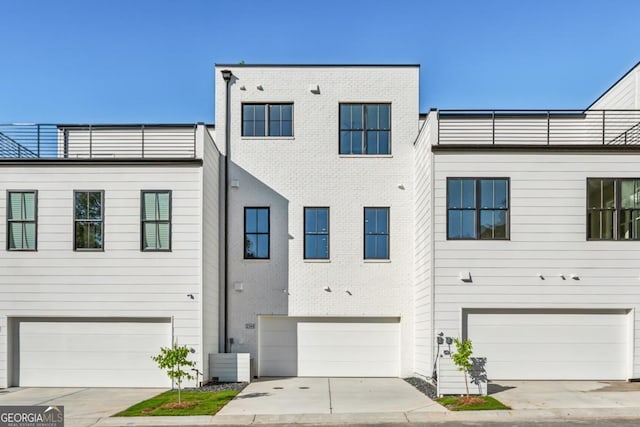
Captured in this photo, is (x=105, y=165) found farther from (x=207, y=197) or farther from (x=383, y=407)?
(x=383, y=407)

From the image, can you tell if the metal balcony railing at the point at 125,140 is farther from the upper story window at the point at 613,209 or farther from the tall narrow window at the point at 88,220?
the upper story window at the point at 613,209

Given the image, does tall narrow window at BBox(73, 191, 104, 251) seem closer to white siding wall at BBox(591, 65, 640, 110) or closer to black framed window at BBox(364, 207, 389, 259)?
black framed window at BBox(364, 207, 389, 259)

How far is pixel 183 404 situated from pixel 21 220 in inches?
274

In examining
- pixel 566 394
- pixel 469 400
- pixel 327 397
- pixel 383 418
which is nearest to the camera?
pixel 383 418

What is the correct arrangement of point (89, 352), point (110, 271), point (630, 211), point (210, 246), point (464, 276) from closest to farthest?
1. point (464, 276)
2. point (630, 211)
3. point (110, 271)
4. point (89, 352)
5. point (210, 246)

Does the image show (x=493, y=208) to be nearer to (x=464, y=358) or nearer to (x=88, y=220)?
(x=464, y=358)

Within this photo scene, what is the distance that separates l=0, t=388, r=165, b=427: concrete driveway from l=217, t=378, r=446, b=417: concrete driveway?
7.65 feet

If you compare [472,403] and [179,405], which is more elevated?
[472,403]

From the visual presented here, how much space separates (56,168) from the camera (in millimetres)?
15453

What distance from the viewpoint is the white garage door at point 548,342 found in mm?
14898

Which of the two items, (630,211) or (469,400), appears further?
(630,211)

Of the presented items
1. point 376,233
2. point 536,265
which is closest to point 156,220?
point 376,233

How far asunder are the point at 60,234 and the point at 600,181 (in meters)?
13.9

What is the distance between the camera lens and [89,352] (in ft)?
50.5
